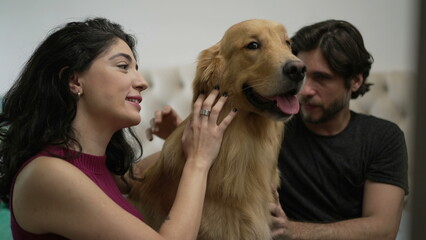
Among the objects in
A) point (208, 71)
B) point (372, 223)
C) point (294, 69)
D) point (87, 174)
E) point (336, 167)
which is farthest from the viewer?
point (336, 167)

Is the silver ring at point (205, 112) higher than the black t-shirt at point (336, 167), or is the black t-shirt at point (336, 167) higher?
the silver ring at point (205, 112)

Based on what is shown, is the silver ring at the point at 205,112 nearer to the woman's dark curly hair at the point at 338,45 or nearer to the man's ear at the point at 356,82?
the woman's dark curly hair at the point at 338,45

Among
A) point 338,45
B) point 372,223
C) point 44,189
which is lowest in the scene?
point 372,223

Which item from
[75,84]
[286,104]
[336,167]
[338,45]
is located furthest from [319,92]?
[75,84]

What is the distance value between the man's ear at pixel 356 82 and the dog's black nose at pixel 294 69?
27.5 inches

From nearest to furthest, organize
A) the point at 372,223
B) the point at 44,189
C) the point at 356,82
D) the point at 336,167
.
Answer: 1. the point at 44,189
2. the point at 372,223
3. the point at 336,167
4. the point at 356,82

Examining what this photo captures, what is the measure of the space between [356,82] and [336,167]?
418 millimetres

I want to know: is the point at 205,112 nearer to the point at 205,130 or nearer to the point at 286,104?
the point at 205,130

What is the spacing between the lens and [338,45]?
5.37ft

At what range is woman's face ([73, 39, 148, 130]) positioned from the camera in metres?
1.03

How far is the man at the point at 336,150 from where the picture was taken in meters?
1.52

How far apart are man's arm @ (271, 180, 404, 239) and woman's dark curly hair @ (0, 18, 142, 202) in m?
0.86

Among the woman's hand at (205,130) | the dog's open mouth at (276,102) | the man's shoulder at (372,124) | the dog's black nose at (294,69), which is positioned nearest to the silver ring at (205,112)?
the woman's hand at (205,130)

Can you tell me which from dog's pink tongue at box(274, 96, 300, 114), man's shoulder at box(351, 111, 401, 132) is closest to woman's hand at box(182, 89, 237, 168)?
dog's pink tongue at box(274, 96, 300, 114)
